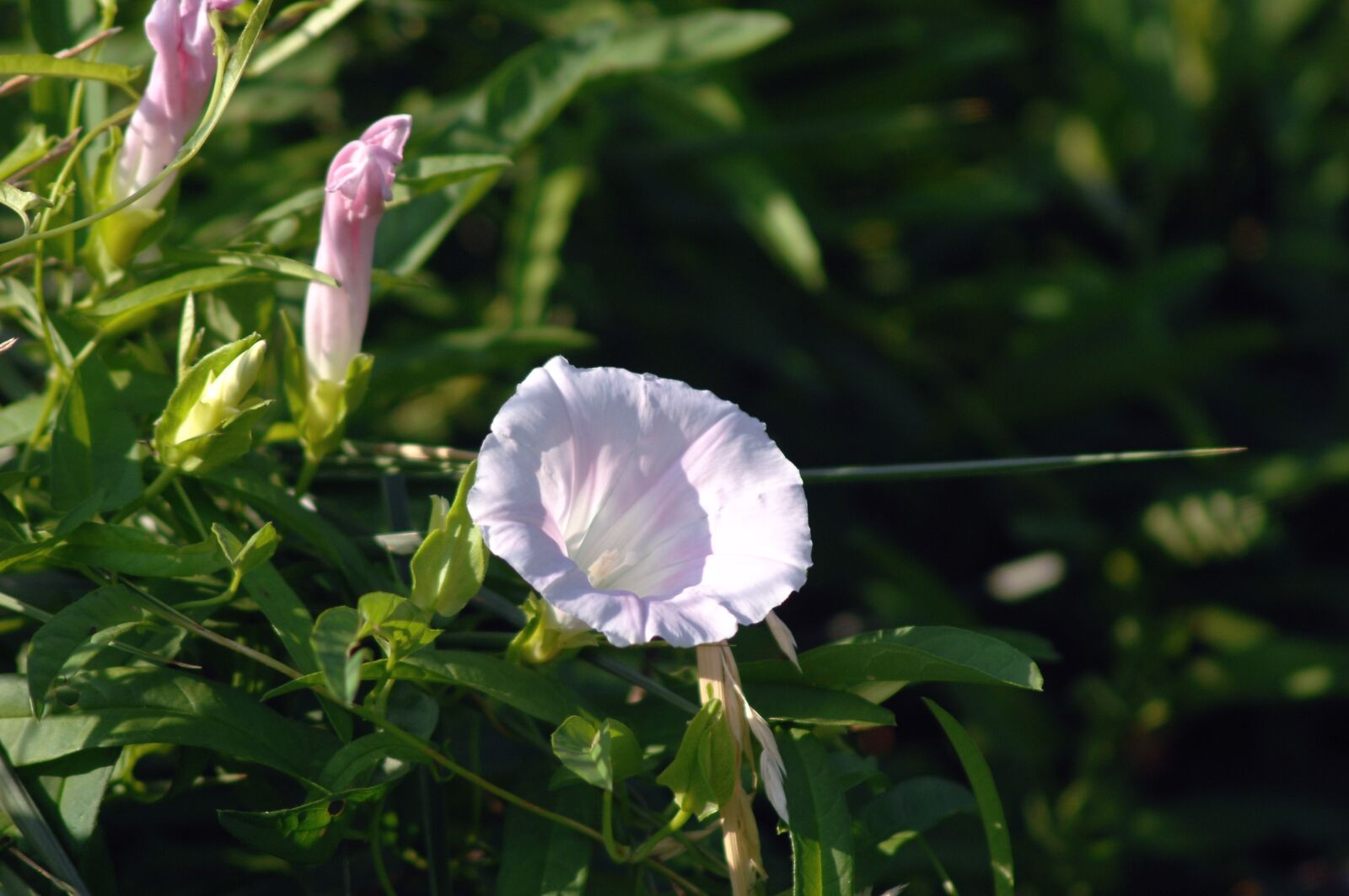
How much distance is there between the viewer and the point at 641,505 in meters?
0.55

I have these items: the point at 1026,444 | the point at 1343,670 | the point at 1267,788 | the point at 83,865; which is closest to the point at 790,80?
the point at 1026,444

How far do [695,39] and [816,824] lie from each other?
29.2 inches

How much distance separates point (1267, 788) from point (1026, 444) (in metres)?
0.53

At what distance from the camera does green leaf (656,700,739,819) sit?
1.48 feet

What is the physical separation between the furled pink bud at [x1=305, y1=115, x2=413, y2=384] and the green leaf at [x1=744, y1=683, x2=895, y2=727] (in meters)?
0.26

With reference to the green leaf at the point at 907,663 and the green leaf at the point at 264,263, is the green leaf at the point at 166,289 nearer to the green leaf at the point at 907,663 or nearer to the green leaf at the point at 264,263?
the green leaf at the point at 264,263

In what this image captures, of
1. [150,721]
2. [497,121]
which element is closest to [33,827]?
[150,721]

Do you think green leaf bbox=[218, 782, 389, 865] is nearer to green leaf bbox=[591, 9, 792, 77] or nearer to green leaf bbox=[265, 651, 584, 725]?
green leaf bbox=[265, 651, 584, 725]

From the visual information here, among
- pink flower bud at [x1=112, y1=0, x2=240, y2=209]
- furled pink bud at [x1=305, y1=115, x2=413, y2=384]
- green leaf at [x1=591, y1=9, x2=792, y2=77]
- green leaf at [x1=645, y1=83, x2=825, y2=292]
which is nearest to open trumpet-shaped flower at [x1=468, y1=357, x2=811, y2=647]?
furled pink bud at [x1=305, y1=115, x2=413, y2=384]

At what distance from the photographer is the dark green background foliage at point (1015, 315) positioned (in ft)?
4.20

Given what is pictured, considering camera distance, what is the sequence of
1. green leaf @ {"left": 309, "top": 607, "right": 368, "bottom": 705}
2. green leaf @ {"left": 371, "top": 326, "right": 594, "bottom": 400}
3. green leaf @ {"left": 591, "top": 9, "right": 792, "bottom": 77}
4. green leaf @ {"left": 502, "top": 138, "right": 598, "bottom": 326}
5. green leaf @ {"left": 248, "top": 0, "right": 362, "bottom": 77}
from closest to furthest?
green leaf @ {"left": 309, "top": 607, "right": 368, "bottom": 705} → green leaf @ {"left": 248, "top": 0, "right": 362, "bottom": 77} → green leaf @ {"left": 371, "top": 326, "right": 594, "bottom": 400} → green leaf @ {"left": 591, "top": 9, "right": 792, "bottom": 77} → green leaf @ {"left": 502, "top": 138, "right": 598, "bottom": 326}

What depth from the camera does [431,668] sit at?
446mm

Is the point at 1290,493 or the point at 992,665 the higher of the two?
the point at 992,665

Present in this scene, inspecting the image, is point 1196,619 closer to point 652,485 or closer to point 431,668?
point 652,485
